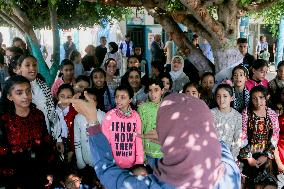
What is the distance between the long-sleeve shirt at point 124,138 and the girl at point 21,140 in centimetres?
79

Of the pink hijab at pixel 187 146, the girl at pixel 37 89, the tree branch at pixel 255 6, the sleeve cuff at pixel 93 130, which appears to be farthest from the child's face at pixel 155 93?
the pink hijab at pixel 187 146

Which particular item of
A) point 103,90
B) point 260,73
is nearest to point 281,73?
point 260,73

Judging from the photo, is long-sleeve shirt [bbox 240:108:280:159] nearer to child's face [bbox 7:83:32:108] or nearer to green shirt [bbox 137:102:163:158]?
green shirt [bbox 137:102:163:158]

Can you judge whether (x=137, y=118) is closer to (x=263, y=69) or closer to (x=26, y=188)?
(x=26, y=188)

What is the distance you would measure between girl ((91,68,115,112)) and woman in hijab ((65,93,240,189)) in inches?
152

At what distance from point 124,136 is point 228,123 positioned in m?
1.30

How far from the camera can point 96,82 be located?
20.2ft

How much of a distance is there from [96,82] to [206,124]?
4468mm

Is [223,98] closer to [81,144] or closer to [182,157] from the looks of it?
[81,144]

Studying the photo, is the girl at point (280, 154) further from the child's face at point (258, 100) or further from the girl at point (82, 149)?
the girl at point (82, 149)

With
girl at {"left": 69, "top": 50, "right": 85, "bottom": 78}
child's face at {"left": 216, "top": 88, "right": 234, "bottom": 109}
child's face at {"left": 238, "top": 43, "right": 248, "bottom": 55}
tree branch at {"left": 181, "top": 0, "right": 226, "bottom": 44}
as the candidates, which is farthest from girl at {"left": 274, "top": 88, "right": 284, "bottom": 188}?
girl at {"left": 69, "top": 50, "right": 85, "bottom": 78}

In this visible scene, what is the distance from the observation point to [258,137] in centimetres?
487

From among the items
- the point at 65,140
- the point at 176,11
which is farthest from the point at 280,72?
the point at 65,140

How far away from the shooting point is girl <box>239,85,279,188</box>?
4.83 m
